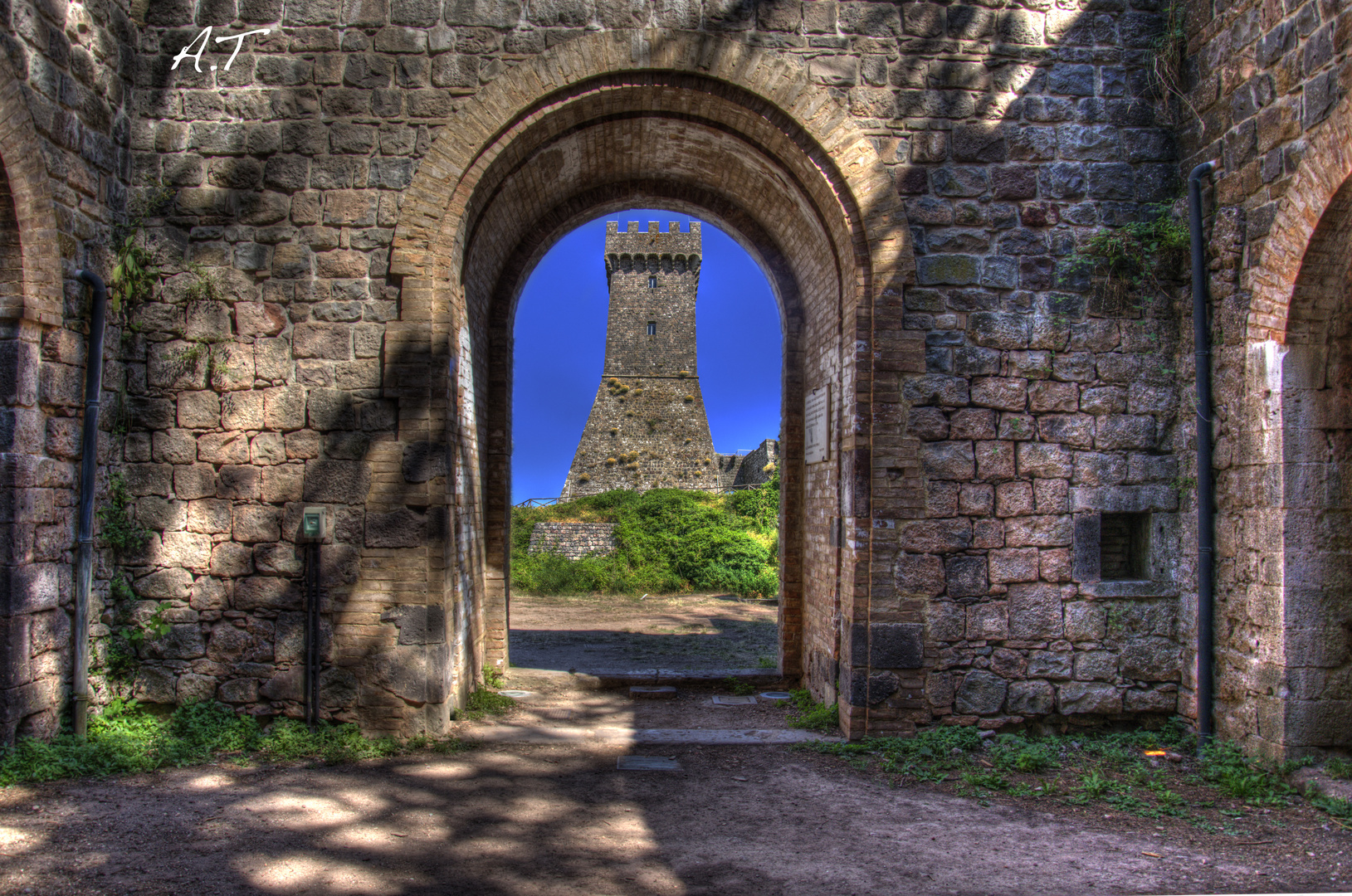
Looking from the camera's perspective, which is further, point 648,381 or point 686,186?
point 648,381

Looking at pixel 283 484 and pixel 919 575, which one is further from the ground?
pixel 283 484

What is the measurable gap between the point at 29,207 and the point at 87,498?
1858 millimetres

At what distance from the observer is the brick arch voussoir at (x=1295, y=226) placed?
4.28 metres

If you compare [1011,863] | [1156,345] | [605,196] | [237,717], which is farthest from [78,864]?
[1156,345]

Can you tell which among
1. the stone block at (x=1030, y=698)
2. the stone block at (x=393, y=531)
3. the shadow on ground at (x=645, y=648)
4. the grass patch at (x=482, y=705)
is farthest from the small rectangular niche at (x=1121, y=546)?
the stone block at (x=393, y=531)

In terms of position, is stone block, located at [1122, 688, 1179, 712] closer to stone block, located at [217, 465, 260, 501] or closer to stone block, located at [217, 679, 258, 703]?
stone block, located at [217, 679, 258, 703]

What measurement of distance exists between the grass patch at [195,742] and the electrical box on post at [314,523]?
1.32m

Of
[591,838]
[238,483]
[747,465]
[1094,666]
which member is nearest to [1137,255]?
[1094,666]

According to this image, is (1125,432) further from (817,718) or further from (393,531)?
(393,531)

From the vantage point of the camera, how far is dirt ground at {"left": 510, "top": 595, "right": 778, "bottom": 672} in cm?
859

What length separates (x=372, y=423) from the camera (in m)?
5.31

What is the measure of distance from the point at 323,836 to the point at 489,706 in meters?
2.36

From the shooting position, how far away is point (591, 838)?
395cm

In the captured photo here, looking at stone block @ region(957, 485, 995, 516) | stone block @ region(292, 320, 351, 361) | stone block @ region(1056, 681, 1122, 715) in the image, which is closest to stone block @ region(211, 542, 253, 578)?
stone block @ region(292, 320, 351, 361)
